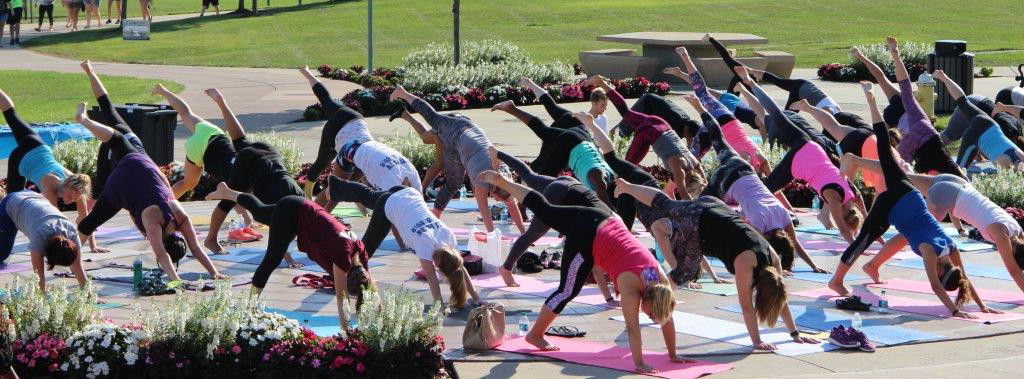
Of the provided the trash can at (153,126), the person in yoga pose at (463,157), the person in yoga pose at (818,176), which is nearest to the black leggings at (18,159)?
the person in yoga pose at (463,157)

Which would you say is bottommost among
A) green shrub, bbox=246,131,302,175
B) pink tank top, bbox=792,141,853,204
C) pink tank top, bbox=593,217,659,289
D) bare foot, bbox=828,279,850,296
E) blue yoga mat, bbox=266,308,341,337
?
green shrub, bbox=246,131,302,175

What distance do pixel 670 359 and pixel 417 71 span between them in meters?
18.0

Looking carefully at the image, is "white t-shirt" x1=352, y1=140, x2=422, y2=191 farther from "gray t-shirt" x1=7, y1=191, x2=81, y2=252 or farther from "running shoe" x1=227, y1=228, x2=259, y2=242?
"gray t-shirt" x1=7, y1=191, x2=81, y2=252

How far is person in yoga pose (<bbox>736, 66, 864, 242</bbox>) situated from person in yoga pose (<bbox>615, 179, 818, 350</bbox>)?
305 cm

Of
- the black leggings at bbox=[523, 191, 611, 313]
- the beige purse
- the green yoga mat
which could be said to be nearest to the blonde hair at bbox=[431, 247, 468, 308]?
the beige purse

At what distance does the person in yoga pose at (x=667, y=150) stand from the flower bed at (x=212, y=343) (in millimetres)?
5547

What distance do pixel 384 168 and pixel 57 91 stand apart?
17.4m

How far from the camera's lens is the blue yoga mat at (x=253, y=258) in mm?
13391

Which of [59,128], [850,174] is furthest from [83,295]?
[59,128]

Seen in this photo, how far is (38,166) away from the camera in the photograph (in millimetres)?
13758

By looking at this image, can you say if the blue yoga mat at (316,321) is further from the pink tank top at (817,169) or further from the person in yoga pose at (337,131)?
the pink tank top at (817,169)

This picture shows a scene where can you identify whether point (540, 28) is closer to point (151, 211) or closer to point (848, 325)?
point (151, 211)

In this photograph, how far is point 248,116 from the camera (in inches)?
982

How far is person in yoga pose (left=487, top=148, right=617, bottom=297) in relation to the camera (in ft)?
37.0
